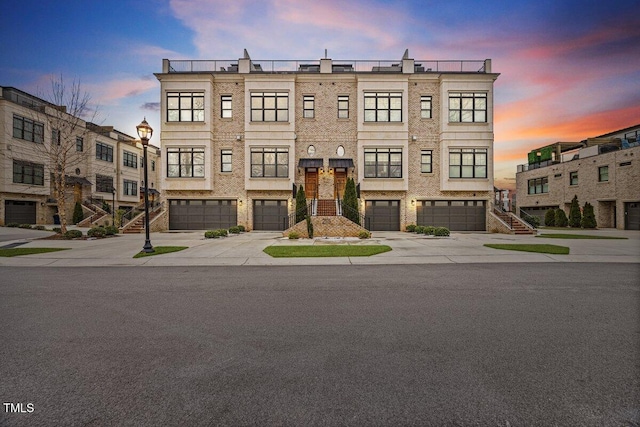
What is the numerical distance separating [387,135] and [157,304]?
845 inches

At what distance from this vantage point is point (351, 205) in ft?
69.5

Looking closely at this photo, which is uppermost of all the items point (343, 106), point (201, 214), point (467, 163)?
point (343, 106)

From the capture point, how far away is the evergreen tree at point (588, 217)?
2775cm

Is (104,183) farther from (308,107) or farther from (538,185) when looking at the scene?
(538,185)

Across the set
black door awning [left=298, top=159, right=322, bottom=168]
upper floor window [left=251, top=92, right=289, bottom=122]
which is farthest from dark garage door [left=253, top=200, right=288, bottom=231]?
upper floor window [left=251, top=92, right=289, bottom=122]

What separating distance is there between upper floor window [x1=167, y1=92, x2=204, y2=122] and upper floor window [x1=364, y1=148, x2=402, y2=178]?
46.0 feet

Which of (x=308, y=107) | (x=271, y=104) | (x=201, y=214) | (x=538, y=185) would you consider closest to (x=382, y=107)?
(x=308, y=107)

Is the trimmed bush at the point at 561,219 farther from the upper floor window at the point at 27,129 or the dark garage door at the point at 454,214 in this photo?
the upper floor window at the point at 27,129

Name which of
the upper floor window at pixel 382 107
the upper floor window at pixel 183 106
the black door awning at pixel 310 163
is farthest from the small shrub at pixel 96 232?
the upper floor window at pixel 382 107

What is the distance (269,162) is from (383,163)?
9.34 m

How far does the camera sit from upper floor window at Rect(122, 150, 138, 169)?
4162 cm

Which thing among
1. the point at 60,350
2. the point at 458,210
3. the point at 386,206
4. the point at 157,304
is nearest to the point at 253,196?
the point at 386,206

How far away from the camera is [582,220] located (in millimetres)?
28484

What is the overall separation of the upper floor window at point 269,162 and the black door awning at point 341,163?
3.67 metres
